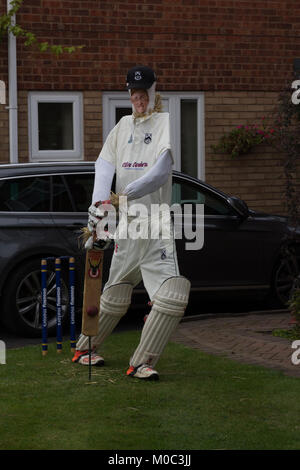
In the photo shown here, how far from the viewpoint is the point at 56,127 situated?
13.6 metres

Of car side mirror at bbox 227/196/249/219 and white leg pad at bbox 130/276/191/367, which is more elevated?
car side mirror at bbox 227/196/249/219

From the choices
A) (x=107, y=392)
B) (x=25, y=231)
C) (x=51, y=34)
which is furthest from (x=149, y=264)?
(x=51, y=34)

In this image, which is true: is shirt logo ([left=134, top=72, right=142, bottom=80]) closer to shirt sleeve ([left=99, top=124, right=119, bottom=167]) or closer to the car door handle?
shirt sleeve ([left=99, top=124, right=119, bottom=167])

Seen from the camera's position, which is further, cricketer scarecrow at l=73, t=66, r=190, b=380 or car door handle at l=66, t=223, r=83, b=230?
car door handle at l=66, t=223, r=83, b=230

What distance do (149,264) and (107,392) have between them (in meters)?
1.00

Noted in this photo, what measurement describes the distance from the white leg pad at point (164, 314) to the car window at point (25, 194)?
2911 millimetres

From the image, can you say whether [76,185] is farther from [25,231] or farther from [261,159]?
[261,159]

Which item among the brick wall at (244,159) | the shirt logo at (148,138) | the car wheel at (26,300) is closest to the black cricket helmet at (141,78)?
the shirt logo at (148,138)

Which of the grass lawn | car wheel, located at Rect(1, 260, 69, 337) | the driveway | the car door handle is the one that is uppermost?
the car door handle

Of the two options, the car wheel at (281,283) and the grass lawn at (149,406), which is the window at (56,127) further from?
the grass lawn at (149,406)

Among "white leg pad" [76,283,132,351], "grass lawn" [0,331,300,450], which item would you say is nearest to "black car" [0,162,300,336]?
"grass lawn" [0,331,300,450]

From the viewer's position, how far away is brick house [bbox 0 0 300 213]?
43.4 ft

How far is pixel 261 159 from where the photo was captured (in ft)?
47.0

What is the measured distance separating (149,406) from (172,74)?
27.2 feet
